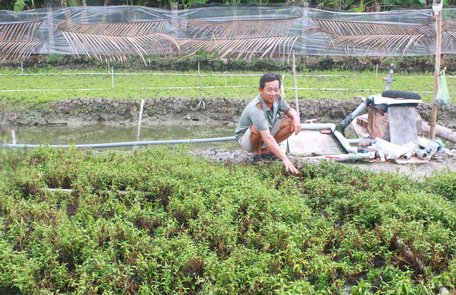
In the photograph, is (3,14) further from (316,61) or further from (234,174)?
(234,174)

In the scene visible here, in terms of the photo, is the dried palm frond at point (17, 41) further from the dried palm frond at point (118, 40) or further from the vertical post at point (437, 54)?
the vertical post at point (437, 54)

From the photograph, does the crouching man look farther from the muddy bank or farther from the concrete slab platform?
the muddy bank

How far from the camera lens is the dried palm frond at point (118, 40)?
1795 cm

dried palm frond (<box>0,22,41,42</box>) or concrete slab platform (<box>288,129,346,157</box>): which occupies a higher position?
dried palm frond (<box>0,22,41,42</box>)

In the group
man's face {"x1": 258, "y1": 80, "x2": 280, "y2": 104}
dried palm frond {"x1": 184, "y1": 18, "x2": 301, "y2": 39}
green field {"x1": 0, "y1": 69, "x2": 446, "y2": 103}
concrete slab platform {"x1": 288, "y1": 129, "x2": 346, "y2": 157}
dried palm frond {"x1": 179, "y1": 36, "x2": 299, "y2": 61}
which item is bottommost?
concrete slab platform {"x1": 288, "y1": 129, "x2": 346, "y2": 157}

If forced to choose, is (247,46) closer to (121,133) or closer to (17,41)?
(121,133)

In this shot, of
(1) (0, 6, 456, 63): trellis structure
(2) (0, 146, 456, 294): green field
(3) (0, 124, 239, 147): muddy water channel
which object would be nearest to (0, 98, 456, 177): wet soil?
(3) (0, 124, 239, 147): muddy water channel

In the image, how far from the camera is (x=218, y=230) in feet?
15.6

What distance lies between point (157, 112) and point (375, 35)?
909 centimetres

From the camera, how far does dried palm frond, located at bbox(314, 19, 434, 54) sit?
58.1 ft

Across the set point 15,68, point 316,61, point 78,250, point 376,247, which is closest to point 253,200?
point 376,247

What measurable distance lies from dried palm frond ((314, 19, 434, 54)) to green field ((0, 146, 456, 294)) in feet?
40.5

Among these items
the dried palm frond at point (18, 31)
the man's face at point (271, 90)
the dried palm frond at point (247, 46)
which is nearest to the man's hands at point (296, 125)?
the man's face at point (271, 90)

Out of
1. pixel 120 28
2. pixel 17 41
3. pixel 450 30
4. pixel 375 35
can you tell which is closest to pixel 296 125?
pixel 375 35
